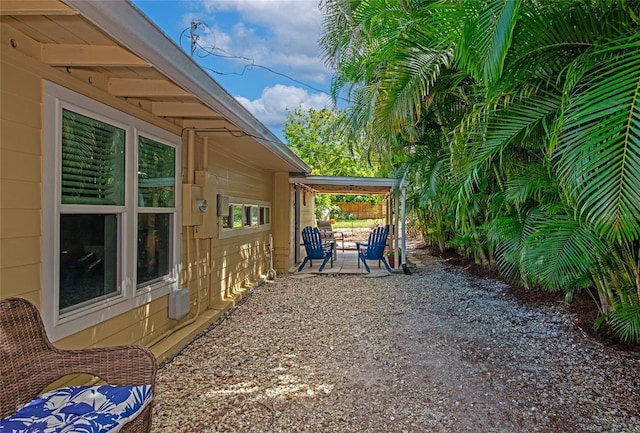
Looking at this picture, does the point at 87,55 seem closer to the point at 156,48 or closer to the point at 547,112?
the point at 156,48

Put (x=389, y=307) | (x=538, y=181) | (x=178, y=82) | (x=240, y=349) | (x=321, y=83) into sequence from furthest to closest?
(x=321, y=83) → (x=389, y=307) → (x=240, y=349) → (x=538, y=181) → (x=178, y=82)

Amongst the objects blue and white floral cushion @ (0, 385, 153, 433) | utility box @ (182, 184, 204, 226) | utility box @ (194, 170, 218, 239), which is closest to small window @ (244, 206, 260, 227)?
utility box @ (194, 170, 218, 239)

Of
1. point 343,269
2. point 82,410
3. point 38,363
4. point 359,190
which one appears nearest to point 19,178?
point 38,363

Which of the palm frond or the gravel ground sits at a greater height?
the palm frond

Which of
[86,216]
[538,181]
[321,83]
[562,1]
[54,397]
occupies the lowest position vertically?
[54,397]

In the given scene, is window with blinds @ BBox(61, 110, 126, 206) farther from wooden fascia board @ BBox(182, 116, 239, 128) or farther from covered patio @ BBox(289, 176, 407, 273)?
Answer: covered patio @ BBox(289, 176, 407, 273)

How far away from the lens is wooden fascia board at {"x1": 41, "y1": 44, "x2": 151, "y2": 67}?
2289 mm

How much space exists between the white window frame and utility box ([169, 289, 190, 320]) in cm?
10

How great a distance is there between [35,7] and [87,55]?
583mm

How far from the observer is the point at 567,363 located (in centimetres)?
337

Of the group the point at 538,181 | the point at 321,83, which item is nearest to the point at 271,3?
the point at 321,83

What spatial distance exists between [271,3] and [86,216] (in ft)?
31.0

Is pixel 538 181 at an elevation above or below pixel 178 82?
below

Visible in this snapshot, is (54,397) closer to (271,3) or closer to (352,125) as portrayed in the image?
(352,125)
